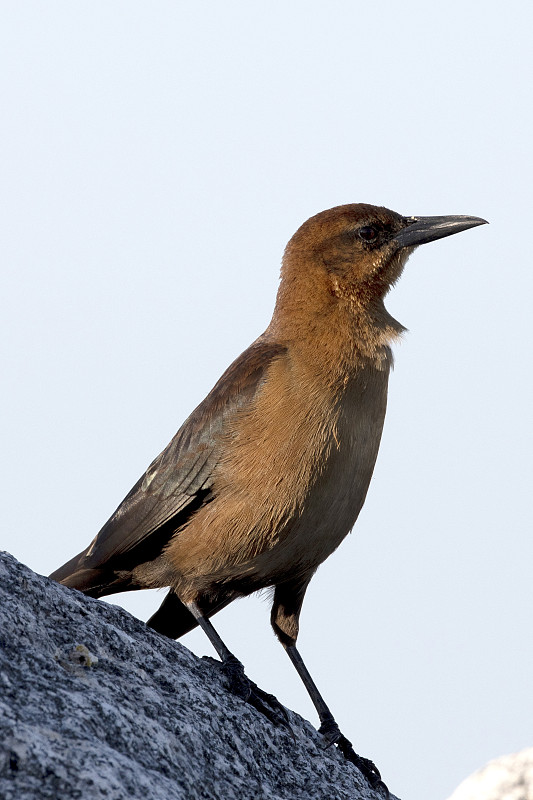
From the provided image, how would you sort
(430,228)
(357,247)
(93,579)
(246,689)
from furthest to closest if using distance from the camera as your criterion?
(430,228) < (357,247) < (93,579) < (246,689)

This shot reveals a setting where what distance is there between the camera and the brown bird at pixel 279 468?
502cm

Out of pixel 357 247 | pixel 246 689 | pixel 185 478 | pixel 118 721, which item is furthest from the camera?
pixel 357 247

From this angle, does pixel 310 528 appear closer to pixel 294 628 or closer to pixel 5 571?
pixel 294 628

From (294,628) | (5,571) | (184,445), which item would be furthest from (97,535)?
(5,571)

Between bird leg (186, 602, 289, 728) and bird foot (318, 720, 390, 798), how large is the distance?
1.55ft

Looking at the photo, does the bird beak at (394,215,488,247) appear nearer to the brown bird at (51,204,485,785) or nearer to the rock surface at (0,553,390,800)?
the brown bird at (51,204,485,785)

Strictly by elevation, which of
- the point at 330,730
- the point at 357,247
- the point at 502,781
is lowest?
the point at 502,781

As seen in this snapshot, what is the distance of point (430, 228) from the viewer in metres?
6.22

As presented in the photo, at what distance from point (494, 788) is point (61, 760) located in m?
4.06

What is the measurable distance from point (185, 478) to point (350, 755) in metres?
1.59

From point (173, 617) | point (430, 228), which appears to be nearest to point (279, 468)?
point (173, 617)

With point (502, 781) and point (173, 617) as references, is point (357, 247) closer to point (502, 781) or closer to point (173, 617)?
point (173, 617)

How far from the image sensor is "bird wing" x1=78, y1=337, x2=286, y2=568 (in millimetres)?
5406

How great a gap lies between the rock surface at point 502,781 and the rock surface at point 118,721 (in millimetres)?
1795
